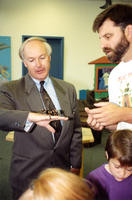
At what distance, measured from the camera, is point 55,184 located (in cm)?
71

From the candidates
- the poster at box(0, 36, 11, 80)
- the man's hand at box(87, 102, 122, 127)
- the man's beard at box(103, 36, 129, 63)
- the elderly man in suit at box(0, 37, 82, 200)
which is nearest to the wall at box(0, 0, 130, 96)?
the poster at box(0, 36, 11, 80)

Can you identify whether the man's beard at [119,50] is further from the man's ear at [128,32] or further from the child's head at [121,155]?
the child's head at [121,155]

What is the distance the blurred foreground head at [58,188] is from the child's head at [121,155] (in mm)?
610

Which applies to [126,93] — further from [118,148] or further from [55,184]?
[55,184]

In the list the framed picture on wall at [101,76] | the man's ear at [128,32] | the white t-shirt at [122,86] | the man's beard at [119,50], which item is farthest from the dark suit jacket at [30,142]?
the framed picture on wall at [101,76]

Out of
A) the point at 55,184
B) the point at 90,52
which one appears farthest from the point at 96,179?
the point at 90,52

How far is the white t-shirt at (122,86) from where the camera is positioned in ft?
4.73

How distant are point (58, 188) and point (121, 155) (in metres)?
0.74

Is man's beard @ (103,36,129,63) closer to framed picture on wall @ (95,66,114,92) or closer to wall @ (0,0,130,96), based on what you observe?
framed picture on wall @ (95,66,114,92)

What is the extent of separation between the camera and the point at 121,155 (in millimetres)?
1329

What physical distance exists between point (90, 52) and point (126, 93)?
4.47 m

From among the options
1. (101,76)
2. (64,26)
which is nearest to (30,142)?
(101,76)

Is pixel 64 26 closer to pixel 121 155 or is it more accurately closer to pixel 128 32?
pixel 128 32

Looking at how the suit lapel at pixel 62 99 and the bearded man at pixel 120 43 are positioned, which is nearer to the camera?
the bearded man at pixel 120 43
